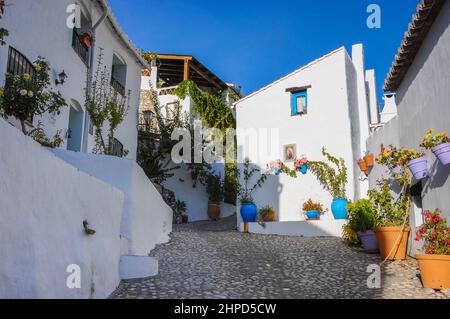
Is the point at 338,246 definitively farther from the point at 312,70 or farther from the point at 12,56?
the point at 12,56

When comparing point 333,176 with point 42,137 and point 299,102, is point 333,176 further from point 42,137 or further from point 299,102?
point 42,137

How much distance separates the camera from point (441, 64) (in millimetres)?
6668

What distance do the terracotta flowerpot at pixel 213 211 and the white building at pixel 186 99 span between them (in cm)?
36

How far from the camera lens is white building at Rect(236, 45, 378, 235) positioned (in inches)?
547

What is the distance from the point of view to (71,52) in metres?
10.7

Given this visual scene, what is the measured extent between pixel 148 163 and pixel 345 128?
8327 millimetres

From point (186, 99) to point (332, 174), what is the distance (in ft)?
31.9

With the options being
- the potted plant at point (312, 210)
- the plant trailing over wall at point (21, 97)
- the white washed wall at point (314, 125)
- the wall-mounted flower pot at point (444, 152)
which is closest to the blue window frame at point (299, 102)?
the white washed wall at point (314, 125)

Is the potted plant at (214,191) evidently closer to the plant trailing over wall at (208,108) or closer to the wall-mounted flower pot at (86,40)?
the plant trailing over wall at (208,108)

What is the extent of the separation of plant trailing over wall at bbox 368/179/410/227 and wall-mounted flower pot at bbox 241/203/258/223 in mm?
5068

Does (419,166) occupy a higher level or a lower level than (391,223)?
higher

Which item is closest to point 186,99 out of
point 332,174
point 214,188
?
point 214,188

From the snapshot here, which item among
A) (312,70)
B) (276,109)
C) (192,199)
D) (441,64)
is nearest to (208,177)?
(192,199)

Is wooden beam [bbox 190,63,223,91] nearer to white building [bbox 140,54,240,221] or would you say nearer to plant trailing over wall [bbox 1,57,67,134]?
white building [bbox 140,54,240,221]
